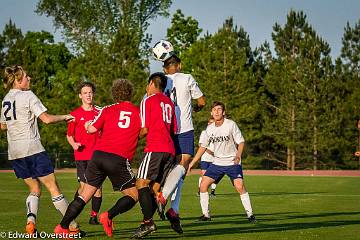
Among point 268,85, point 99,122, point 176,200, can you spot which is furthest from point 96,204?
point 268,85

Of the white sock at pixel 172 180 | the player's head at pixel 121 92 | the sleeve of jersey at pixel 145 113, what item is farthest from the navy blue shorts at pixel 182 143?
the player's head at pixel 121 92

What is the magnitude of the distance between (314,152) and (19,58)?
70.5 feet

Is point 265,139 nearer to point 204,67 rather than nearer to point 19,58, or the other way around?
point 204,67

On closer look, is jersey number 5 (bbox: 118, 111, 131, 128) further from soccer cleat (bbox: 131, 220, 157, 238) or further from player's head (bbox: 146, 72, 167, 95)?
soccer cleat (bbox: 131, 220, 157, 238)

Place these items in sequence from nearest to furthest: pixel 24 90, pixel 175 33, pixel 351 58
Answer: pixel 24 90 → pixel 351 58 → pixel 175 33

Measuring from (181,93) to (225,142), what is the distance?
3.18 metres

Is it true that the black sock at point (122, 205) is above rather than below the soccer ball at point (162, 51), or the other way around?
below

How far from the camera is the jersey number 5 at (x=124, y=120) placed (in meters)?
10.2

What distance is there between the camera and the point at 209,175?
15.1 m

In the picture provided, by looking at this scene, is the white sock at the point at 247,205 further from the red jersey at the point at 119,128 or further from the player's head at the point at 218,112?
the red jersey at the point at 119,128

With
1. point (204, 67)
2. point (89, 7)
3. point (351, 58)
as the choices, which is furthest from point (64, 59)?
point (351, 58)

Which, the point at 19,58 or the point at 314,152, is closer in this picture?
the point at 314,152

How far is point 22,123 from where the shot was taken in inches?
422

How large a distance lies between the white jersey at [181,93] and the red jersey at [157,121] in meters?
0.94
